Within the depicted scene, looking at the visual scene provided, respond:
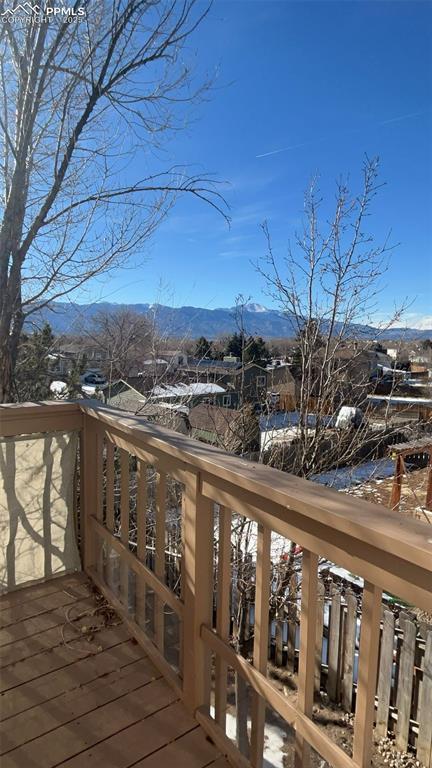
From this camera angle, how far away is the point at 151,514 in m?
4.62

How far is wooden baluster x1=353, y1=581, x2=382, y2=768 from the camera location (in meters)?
0.80

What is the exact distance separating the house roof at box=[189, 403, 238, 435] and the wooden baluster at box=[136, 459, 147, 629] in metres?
2.97

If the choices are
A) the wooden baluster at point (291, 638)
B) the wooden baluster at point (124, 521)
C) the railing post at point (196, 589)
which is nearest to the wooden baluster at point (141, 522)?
the wooden baluster at point (124, 521)

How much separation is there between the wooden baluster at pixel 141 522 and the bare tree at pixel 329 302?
8.84ft

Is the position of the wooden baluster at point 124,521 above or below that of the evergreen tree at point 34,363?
below

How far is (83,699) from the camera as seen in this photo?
1468mm

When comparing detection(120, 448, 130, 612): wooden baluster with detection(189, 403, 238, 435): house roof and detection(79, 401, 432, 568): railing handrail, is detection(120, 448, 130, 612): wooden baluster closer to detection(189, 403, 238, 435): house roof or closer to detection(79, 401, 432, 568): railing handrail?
detection(79, 401, 432, 568): railing handrail

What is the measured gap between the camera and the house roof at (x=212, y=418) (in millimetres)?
4814

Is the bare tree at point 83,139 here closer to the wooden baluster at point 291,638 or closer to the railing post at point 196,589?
the railing post at point 196,589

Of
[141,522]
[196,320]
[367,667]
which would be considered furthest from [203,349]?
[367,667]

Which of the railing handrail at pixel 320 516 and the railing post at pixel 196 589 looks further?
the railing post at pixel 196 589

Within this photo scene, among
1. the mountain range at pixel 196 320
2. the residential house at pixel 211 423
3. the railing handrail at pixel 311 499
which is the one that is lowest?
the residential house at pixel 211 423

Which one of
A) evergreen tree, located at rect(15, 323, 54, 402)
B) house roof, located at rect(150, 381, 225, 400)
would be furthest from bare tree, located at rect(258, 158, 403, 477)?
evergreen tree, located at rect(15, 323, 54, 402)

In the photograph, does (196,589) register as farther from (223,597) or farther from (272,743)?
(272,743)
